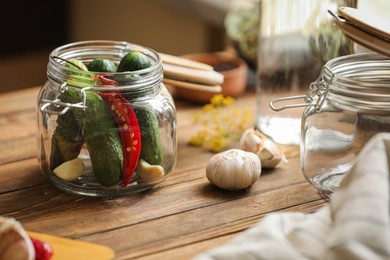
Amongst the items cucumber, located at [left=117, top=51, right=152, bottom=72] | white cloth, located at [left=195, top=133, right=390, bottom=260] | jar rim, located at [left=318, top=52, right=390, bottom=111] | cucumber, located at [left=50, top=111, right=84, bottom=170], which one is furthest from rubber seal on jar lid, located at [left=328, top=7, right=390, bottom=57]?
cucumber, located at [left=50, top=111, right=84, bottom=170]

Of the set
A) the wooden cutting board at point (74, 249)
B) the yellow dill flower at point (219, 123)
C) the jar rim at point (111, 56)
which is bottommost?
the yellow dill flower at point (219, 123)

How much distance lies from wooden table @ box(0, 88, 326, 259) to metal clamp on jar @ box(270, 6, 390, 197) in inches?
1.7

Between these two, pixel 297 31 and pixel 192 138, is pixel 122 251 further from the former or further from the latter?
pixel 297 31

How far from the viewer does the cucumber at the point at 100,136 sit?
103cm

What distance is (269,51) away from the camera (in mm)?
1353

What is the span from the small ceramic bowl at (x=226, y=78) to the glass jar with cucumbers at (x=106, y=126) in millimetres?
343

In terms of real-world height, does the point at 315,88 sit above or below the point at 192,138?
above

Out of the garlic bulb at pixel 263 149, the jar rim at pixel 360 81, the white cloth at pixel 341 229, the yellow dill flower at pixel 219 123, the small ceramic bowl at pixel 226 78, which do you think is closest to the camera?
the white cloth at pixel 341 229

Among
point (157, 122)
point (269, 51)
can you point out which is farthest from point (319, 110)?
point (269, 51)

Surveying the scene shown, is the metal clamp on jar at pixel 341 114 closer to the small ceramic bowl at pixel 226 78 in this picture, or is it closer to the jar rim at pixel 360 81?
the jar rim at pixel 360 81

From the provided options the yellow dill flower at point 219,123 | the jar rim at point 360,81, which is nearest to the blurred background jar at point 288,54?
the yellow dill flower at point 219,123

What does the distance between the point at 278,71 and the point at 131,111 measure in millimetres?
397

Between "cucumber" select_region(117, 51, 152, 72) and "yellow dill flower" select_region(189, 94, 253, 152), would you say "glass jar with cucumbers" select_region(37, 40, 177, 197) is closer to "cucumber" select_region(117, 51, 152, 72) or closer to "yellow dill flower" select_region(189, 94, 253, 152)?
"cucumber" select_region(117, 51, 152, 72)

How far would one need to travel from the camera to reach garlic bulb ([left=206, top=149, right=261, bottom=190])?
107 cm
